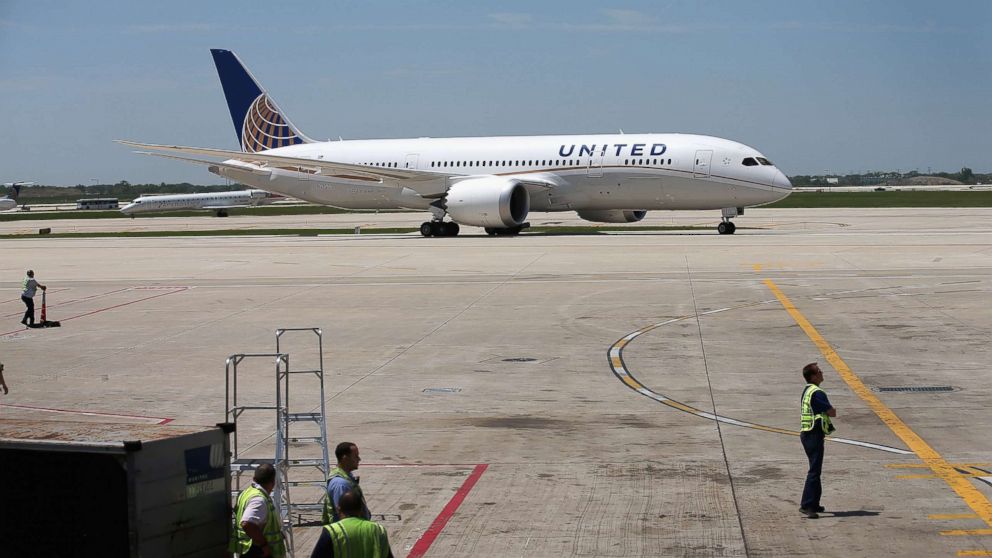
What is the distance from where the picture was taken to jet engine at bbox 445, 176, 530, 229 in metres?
54.2

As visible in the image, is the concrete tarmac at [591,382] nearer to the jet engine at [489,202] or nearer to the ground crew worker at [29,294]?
the ground crew worker at [29,294]

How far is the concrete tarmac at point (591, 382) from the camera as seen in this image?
11.6m

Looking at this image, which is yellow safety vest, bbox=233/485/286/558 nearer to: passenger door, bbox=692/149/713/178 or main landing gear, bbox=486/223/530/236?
passenger door, bbox=692/149/713/178

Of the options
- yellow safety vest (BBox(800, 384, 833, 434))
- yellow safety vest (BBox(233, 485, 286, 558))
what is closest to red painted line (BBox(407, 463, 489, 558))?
yellow safety vest (BBox(233, 485, 286, 558))

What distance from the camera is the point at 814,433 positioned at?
1205cm

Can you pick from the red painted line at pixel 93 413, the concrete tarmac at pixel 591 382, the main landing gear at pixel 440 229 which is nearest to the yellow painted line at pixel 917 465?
the concrete tarmac at pixel 591 382

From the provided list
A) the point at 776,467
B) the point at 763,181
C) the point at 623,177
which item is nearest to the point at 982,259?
the point at 763,181

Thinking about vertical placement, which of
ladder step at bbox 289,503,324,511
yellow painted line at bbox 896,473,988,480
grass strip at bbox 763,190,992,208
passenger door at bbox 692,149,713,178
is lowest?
ladder step at bbox 289,503,324,511

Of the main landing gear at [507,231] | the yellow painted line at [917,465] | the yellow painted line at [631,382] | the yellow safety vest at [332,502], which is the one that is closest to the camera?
the yellow safety vest at [332,502]

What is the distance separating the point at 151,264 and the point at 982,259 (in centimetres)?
2969

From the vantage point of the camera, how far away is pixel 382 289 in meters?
34.0

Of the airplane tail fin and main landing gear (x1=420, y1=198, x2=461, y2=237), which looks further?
the airplane tail fin

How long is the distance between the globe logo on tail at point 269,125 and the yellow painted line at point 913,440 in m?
46.6

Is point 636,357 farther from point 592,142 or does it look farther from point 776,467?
point 592,142
